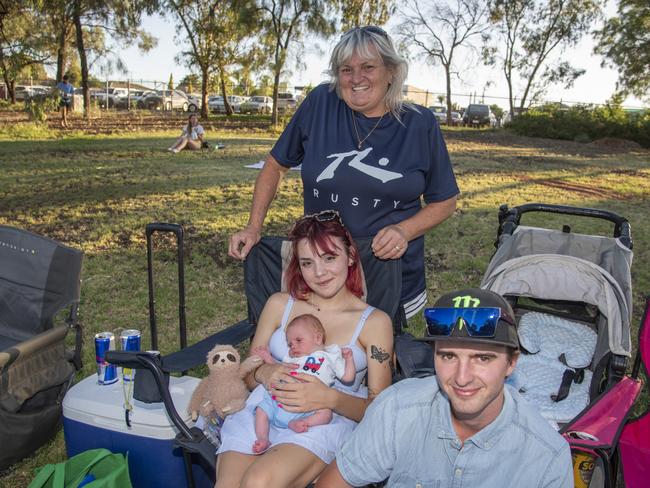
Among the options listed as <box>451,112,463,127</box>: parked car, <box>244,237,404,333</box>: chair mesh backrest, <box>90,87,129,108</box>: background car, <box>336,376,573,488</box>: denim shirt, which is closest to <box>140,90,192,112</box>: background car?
<box>90,87,129,108</box>: background car

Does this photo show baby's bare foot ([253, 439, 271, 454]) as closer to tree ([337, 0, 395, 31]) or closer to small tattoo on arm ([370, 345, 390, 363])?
small tattoo on arm ([370, 345, 390, 363])

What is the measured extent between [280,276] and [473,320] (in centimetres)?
150

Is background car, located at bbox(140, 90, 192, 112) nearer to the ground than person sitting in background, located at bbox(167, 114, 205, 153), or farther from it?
farther from it

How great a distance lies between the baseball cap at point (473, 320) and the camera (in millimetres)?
1651

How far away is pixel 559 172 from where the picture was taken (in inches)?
555

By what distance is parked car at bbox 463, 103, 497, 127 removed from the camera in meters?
29.9

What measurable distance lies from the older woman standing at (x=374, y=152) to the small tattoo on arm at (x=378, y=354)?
0.42 meters

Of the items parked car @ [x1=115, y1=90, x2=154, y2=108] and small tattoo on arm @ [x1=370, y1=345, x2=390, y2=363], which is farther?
parked car @ [x1=115, y1=90, x2=154, y2=108]

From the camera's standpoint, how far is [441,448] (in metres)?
1.83

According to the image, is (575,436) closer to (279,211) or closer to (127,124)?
(279,211)

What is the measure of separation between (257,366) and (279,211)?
599 centimetres

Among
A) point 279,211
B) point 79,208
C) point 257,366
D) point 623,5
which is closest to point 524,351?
point 257,366

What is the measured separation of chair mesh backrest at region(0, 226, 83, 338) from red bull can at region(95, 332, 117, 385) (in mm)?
620

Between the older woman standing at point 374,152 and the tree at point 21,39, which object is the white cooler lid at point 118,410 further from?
the tree at point 21,39
